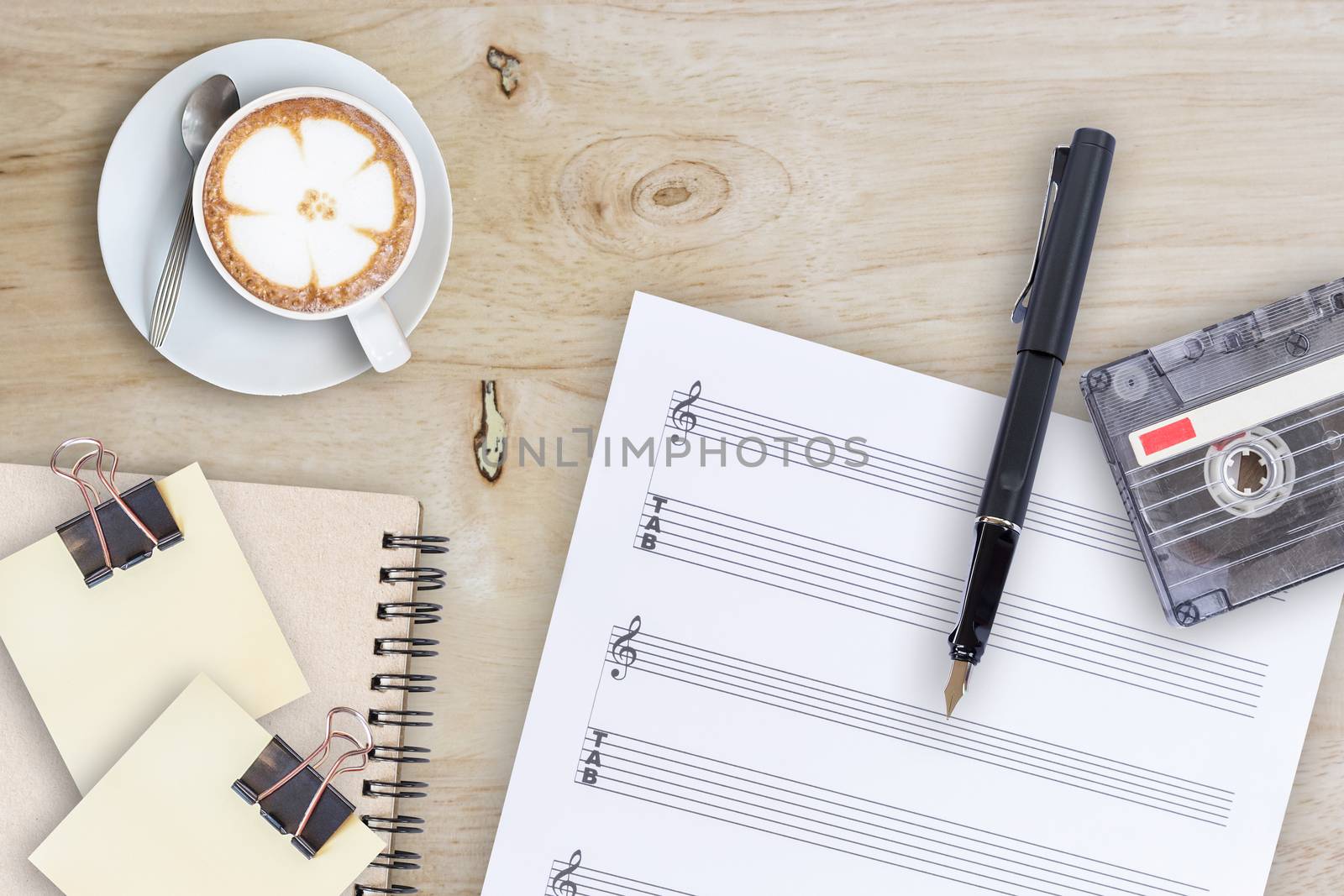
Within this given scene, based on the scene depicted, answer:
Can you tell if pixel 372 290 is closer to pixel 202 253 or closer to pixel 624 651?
pixel 202 253

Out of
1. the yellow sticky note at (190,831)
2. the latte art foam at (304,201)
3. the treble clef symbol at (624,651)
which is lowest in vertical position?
the yellow sticky note at (190,831)

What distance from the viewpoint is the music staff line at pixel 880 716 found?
768 millimetres

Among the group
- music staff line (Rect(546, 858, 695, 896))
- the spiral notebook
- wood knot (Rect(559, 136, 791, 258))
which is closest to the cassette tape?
wood knot (Rect(559, 136, 791, 258))

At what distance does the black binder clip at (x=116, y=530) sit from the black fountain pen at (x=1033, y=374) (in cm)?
59

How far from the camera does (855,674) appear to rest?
773 mm

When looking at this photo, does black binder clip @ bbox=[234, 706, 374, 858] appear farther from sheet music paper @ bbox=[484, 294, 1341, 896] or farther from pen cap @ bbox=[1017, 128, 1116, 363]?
pen cap @ bbox=[1017, 128, 1116, 363]

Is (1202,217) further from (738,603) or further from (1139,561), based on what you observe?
(738,603)

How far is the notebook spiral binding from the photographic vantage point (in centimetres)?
75

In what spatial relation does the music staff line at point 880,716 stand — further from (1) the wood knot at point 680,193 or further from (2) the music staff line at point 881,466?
(1) the wood knot at point 680,193

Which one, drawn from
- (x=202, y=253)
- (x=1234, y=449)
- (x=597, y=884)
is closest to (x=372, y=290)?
(x=202, y=253)

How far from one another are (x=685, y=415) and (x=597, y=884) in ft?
1.20

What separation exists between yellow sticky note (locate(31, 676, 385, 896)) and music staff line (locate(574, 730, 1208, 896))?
19 cm

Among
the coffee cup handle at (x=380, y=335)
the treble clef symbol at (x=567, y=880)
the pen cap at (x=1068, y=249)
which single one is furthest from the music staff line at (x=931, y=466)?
the treble clef symbol at (x=567, y=880)

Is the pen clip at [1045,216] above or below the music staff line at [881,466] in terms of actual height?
above
